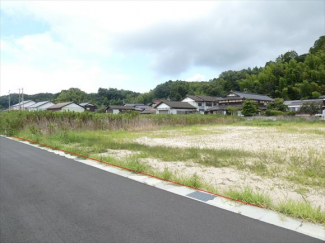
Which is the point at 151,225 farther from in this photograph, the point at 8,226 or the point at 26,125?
the point at 26,125

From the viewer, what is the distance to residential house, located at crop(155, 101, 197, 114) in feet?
146

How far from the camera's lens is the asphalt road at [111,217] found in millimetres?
2277

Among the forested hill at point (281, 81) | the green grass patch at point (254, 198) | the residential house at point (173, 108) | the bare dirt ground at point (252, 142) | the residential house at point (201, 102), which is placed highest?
the forested hill at point (281, 81)

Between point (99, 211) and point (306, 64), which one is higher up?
point (306, 64)

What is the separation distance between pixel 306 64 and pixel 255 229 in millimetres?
58002

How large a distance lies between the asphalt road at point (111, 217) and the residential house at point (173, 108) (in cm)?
4020

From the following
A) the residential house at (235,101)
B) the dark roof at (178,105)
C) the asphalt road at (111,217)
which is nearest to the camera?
the asphalt road at (111,217)

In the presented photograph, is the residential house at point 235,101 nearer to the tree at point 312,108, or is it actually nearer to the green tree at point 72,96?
the tree at point 312,108

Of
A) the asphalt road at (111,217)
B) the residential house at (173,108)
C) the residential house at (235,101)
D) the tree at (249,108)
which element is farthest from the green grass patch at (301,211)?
the residential house at (235,101)

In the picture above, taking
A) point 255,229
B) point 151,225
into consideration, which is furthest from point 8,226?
point 255,229

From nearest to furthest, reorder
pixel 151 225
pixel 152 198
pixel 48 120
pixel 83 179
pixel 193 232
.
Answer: pixel 193 232 → pixel 151 225 → pixel 152 198 → pixel 83 179 → pixel 48 120

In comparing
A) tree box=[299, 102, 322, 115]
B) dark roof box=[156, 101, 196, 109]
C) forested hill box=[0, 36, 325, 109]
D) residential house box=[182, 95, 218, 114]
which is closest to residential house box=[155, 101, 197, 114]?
dark roof box=[156, 101, 196, 109]

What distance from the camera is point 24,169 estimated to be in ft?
16.8

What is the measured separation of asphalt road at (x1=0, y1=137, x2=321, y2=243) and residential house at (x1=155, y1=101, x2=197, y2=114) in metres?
40.2
